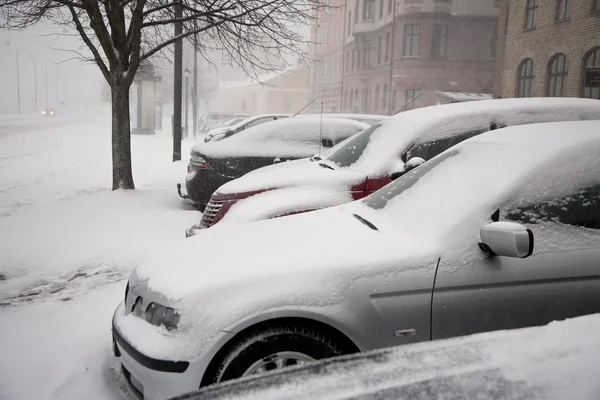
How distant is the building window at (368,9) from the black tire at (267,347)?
45092 millimetres

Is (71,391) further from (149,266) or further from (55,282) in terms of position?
A: (55,282)

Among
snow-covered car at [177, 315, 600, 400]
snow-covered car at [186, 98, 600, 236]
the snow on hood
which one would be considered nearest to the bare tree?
snow-covered car at [186, 98, 600, 236]

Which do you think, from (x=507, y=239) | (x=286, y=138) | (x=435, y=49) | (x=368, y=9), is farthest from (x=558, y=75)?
(x=368, y=9)

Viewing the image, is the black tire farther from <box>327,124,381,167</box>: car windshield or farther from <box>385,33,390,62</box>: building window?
<box>385,33,390,62</box>: building window

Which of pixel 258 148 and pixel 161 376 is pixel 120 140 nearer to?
pixel 258 148

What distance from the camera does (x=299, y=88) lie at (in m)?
A: 70.1

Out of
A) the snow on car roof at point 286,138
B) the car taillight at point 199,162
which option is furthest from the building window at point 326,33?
the car taillight at point 199,162

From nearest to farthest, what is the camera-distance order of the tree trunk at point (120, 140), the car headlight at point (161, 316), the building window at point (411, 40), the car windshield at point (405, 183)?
the car headlight at point (161, 316) → the car windshield at point (405, 183) → the tree trunk at point (120, 140) → the building window at point (411, 40)

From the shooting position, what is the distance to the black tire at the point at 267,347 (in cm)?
228

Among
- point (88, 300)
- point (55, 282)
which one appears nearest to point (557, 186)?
point (88, 300)

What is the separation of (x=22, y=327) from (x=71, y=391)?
1267 mm

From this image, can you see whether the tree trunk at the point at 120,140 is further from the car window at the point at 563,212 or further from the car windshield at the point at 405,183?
the car window at the point at 563,212

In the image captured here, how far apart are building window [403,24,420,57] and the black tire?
3692 cm

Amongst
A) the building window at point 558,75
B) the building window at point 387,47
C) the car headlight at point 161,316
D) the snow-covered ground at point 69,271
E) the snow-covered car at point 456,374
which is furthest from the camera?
the building window at point 387,47
